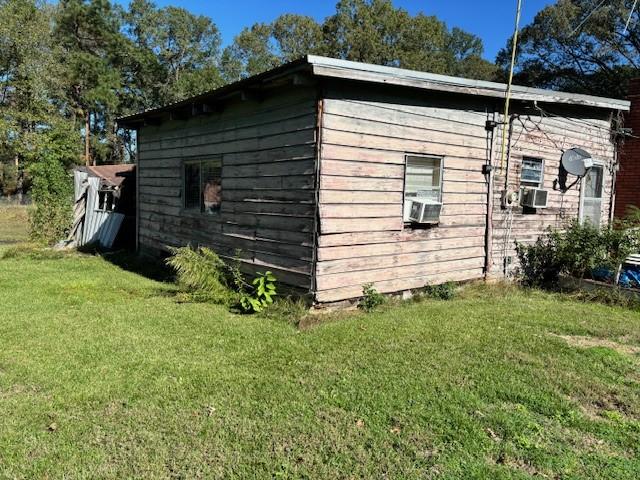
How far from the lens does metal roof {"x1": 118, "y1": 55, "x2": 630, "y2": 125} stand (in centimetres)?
560

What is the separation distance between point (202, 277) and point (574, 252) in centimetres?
618

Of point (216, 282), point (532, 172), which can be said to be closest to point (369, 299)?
point (216, 282)

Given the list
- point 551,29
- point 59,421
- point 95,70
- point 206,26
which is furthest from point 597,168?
point 206,26

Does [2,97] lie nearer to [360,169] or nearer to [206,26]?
[206,26]

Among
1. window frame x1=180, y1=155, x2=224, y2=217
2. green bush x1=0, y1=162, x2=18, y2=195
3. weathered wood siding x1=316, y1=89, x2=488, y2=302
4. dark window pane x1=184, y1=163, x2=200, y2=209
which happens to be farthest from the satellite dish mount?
green bush x1=0, y1=162, x2=18, y2=195

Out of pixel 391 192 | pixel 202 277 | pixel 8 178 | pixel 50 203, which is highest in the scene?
pixel 8 178

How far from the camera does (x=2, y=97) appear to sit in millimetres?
29625

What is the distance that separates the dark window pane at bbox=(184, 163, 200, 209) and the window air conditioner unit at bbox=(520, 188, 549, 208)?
5797 mm

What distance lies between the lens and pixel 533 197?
8.30 metres

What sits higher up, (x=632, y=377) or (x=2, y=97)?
(x=2, y=97)

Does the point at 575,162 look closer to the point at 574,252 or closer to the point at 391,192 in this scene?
the point at 574,252

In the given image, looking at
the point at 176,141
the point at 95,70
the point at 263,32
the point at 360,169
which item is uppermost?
the point at 263,32

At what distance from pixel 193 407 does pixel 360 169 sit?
12.4 feet

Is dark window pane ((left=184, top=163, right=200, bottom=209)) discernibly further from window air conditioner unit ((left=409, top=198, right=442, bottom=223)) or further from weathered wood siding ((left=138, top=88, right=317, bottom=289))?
window air conditioner unit ((left=409, top=198, right=442, bottom=223))
